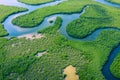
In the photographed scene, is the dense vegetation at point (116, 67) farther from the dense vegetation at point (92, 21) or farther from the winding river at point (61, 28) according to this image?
the dense vegetation at point (92, 21)

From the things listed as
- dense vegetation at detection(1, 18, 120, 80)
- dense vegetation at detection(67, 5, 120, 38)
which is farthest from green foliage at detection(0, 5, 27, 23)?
dense vegetation at detection(67, 5, 120, 38)

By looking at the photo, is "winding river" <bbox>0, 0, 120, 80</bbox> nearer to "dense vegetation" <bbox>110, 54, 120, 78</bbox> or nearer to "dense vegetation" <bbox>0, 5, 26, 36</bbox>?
"dense vegetation" <bbox>110, 54, 120, 78</bbox>

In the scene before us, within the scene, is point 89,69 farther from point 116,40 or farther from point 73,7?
point 73,7

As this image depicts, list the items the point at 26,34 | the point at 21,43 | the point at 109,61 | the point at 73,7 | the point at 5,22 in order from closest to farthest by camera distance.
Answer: the point at 109,61 → the point at 21,43 → the point at 26,34 → the point at 5,22 → the point at 73,7

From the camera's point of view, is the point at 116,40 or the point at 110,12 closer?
the point at 116,40

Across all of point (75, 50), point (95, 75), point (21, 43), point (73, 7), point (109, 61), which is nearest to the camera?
point (95, 75)

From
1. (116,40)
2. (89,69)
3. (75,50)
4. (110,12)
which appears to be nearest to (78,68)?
(89,69)

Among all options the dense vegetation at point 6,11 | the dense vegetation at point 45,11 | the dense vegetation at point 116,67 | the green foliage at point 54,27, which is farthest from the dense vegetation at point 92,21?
the dense vegetation at point 6,11
